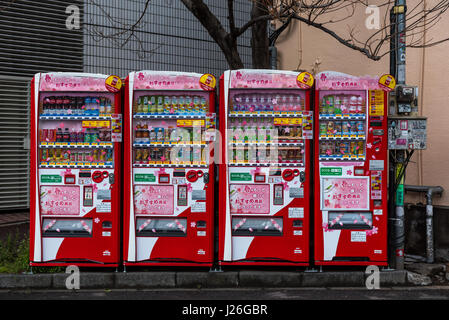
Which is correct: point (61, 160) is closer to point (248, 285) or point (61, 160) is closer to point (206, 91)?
point (206, 91)

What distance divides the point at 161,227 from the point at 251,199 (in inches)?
52.6

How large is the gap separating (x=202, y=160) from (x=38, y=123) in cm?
237

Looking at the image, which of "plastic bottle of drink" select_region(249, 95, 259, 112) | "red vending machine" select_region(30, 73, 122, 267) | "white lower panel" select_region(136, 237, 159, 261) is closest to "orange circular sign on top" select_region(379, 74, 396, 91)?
"plastic bottle of drink" select_region(249, 95, 259, 112)

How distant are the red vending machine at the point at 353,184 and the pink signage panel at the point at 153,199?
6.83 feet

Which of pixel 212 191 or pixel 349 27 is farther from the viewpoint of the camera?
pixel 349 27

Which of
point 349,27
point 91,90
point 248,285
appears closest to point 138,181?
point 91,90

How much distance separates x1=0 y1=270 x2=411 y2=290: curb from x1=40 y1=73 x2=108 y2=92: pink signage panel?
8.47 ft

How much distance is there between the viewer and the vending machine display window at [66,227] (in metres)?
6.95

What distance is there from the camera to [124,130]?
6945mm

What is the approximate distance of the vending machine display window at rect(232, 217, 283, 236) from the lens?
691cm

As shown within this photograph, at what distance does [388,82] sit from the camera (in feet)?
22.2

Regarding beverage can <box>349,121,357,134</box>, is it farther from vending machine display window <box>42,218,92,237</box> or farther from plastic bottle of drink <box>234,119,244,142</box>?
vending machine display window <box>42,218,92,237</box>

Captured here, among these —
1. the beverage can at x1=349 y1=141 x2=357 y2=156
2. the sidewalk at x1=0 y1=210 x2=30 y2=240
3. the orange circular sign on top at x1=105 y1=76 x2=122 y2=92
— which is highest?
the orange circular sign on top at x1=105 y1=76 x2=122 y2=92

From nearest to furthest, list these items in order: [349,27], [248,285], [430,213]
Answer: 1. [248,285]
2. [430,213]
3. [349,27]
